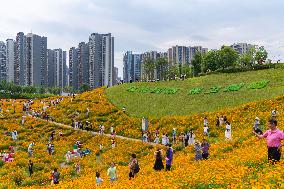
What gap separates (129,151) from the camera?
4325 cm

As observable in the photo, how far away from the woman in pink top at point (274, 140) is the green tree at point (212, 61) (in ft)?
373

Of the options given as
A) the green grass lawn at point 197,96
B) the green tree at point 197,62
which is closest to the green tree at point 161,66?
the green tree at point 197,62

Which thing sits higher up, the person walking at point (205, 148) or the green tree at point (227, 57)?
the green tree at point (227, 57)

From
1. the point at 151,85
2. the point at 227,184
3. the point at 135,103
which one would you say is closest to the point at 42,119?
the point at 135,103

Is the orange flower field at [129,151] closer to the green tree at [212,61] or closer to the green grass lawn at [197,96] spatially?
the green grass lawn at [197,96]

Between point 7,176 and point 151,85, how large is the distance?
4529cm

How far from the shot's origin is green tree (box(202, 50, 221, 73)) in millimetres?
127938

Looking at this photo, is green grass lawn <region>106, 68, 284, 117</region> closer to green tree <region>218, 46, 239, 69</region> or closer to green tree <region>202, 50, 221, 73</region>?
green tree <region>202, 50, 221, 73</region>

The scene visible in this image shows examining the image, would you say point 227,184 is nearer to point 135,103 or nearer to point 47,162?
point 47,162

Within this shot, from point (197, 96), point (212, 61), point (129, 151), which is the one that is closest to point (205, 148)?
point (129, 151)

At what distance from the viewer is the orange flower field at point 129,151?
16.0 m

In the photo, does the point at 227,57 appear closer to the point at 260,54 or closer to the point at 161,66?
the point at 260,54

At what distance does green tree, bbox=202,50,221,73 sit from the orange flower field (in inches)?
2332

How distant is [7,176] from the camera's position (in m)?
32.7
